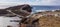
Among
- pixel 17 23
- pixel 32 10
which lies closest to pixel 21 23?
pixel 17 23

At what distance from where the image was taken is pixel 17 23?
0.84m

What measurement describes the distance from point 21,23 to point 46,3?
0.25 m

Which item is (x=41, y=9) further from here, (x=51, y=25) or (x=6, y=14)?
(x=6, y=14)

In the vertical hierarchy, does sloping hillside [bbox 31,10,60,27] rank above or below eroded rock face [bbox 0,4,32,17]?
below

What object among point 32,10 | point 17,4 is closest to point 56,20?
point 32,10

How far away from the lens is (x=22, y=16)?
0.85 metres

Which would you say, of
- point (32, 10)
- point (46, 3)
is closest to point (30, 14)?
point (32, 10)

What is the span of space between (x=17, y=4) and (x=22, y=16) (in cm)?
10

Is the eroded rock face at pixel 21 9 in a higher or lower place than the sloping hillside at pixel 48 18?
higher

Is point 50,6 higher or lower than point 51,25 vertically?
higher

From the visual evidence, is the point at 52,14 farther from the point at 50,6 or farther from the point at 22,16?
the point at 22,16

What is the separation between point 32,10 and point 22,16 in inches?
3.6

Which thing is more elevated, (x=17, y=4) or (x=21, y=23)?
(x=17, y=4)

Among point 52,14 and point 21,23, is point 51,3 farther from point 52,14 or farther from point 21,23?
point 21,23
